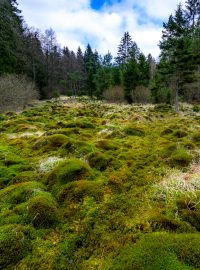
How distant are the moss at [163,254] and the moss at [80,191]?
1.72m

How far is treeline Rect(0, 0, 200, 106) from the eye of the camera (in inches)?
826

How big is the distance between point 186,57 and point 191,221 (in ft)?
63.4

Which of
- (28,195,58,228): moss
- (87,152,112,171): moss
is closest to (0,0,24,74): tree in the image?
(87,152,112,171): moss

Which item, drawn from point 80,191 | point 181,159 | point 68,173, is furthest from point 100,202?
point 181,159

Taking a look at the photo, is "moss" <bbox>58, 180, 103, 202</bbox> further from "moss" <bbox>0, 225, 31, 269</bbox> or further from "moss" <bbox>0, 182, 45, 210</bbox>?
"moss" <bbox>0, 225, 31, 269</bbox>

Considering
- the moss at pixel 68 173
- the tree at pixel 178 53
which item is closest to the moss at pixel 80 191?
the moss at pixel 68 173

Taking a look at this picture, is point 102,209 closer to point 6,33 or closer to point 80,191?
point 80,191

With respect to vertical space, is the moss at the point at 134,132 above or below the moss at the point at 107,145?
above

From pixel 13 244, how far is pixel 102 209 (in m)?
1.64

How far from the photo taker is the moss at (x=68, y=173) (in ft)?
17.7

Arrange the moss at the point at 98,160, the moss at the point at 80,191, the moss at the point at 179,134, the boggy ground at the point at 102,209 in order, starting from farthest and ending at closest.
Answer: the moss at the point at 179,134 → the moss at the point at 98,160 → the moss at the point at 80,191 → the boggy ground at the point at 102,209

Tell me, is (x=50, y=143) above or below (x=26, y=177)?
above

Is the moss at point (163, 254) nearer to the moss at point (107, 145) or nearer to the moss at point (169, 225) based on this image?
the moss at point (169, 225)

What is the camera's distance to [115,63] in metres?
59.2
